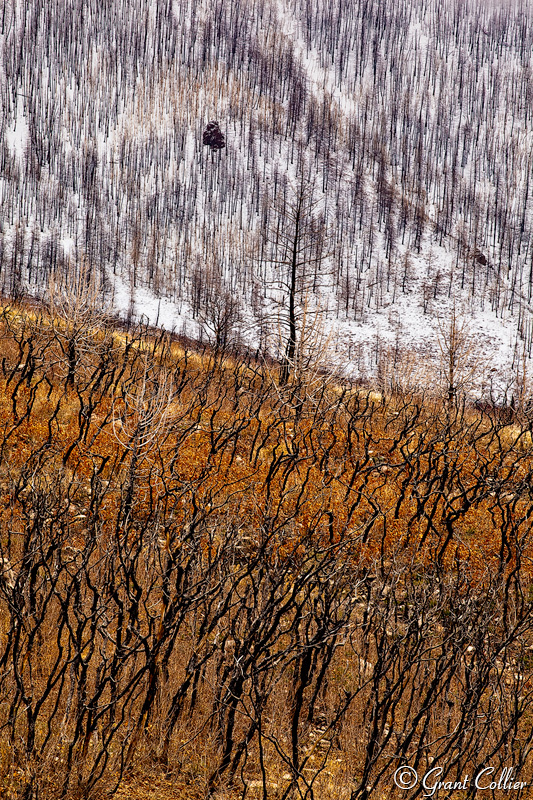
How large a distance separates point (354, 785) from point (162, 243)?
328ft

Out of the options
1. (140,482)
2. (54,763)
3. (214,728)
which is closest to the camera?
(54,763)

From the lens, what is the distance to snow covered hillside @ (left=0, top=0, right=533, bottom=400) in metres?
87.4

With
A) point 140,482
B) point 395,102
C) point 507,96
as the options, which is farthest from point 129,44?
point 140,482

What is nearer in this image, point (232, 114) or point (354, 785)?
point (354, 785)

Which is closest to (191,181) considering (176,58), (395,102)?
(176,58)

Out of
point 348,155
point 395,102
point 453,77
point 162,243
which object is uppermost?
point 453,77

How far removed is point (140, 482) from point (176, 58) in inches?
6344

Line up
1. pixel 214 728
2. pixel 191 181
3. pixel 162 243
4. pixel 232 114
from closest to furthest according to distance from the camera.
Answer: pixel 214 728
pixel 162 243
pixel 191 181
pixel 232 114

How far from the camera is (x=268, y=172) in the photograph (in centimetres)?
11562

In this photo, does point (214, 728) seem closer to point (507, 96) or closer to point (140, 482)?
point (140, 482)

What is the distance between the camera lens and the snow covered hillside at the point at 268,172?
87438 mm

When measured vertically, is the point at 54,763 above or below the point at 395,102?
below

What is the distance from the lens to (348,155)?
12975 centimetres

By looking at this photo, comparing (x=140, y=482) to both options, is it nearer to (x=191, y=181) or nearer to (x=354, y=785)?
(x=354, y=785)
